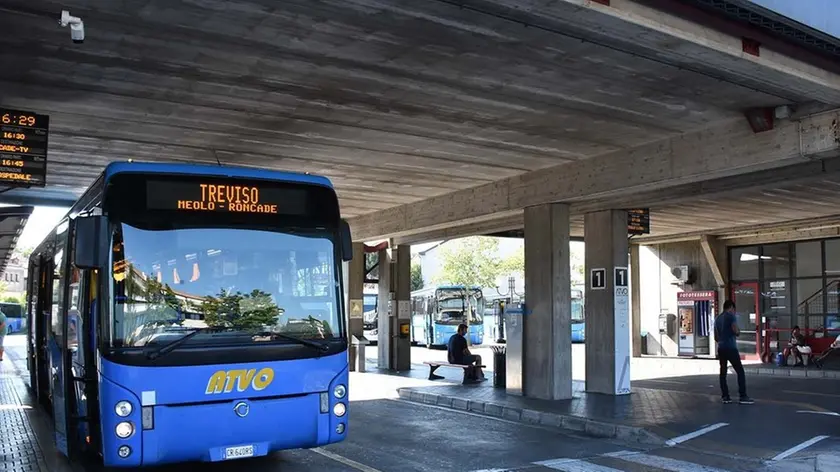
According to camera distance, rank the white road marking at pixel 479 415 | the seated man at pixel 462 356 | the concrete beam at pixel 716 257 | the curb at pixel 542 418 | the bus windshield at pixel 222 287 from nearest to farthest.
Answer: the bus windshield at pixel 222 287 < the curb at pixel 542 418 < the white road marking at pixel 479 415 < the seated man at pixel 462 356 < the concrete beam at pixel 716 257

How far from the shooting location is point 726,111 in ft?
36.2

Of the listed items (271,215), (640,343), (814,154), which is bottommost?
(640,343)

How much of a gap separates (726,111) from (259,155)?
795cm

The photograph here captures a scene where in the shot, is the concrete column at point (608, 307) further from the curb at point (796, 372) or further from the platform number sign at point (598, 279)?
the curb at point (796, 372)

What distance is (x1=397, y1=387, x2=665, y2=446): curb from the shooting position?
Answer: 36.2 feet

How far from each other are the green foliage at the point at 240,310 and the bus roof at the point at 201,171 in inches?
48.4

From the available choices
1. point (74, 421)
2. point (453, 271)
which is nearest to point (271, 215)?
point (74, 421)

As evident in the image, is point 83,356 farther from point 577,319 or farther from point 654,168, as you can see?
point 577,319

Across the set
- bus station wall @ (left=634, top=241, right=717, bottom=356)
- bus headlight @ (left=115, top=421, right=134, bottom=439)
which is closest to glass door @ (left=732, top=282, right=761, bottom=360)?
bus station wall @ (left=634, top=241, right=717, bottom=356)

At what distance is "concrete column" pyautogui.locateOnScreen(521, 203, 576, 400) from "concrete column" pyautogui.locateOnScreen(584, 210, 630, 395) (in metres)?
1.02

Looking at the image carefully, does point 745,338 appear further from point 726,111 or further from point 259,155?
point 259,155

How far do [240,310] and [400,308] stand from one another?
15.7 m

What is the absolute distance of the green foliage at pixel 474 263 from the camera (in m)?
58.6

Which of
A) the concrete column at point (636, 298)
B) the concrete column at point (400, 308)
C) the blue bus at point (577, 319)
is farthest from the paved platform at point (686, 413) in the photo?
the blue bus at point (577, 319)
